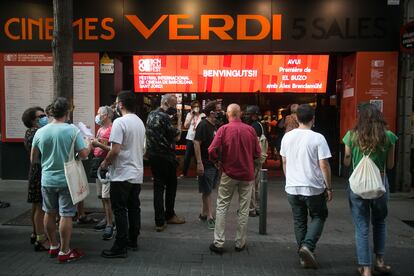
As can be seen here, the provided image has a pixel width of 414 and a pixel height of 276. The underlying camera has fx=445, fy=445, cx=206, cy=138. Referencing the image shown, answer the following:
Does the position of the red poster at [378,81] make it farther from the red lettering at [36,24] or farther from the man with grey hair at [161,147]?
the red lettering at [36,24]

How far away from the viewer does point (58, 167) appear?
4922mm

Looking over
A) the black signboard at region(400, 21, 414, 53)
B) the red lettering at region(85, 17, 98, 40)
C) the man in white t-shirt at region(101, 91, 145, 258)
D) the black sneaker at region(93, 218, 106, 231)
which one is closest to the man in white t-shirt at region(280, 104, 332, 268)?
the man in white t-shirt at region(101, 91, 145, 258)

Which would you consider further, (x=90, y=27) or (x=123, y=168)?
(x=90, y=27)

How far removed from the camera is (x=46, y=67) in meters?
10.0

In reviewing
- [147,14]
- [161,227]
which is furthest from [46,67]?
[161,227]

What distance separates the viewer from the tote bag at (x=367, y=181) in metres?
4.38

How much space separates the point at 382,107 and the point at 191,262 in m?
6.30

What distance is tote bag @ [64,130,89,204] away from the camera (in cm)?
485

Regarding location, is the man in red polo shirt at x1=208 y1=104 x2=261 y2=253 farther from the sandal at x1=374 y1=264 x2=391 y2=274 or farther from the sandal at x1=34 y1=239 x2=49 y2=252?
the sandal at x1=34 y1=239 x2=49 y2=252

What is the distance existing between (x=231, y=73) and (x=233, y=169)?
5793mm

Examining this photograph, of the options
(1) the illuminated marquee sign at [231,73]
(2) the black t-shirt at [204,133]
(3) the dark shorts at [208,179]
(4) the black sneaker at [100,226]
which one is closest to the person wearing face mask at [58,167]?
(4) the black sneaker at [100,226]

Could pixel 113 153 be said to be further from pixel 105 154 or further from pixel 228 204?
pixel 228 204

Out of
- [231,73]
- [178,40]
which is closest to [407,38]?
[231,73]

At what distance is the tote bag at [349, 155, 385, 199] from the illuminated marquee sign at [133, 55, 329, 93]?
256 inches
